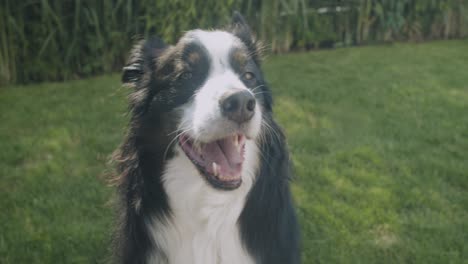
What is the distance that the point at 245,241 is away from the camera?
2.12 m

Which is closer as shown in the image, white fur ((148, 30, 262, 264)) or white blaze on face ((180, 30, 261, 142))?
white blaze on face ((180, 30, 261, 142))

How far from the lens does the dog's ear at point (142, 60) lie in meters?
2.22

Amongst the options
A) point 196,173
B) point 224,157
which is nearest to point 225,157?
point 224,157

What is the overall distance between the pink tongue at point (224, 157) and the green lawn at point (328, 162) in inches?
29.4

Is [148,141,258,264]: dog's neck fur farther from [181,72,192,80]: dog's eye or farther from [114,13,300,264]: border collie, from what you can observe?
[181,72,192,80]: dog's eye

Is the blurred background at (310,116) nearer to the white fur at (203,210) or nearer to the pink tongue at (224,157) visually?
the white fur at (203,210)

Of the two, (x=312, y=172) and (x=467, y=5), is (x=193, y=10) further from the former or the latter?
(x=467, y=5)

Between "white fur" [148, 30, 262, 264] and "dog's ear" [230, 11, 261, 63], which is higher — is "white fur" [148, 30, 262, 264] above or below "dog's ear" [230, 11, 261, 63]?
below

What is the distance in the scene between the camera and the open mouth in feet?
6.38

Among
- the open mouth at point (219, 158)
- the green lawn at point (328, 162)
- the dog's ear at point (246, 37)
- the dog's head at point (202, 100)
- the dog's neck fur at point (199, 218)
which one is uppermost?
the dog's ear at point (246, 37)

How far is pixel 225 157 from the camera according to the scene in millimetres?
2025

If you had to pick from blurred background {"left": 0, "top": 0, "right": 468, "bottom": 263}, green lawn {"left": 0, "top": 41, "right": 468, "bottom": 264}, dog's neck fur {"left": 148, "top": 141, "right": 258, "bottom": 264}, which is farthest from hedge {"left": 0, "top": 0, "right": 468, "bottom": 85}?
dog's neck fur {"left": 148, "top": 141, "right": 258, "bottom": 264}

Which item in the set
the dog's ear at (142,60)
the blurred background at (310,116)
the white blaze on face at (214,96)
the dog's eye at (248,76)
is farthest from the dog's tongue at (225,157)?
the blurred background at (310,116)

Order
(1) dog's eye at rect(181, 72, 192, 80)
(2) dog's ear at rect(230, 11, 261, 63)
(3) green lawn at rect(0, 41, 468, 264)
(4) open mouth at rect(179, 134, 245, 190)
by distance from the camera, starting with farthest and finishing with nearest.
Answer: (3) green lawn at rect(0, 41, 468, 264)
(2) dog's ear at rect(230, 11, 261, 63)
(1) dog's eye at rect(181, 72, 192, 80)
(4) open mouth at rect(179, 134, 245, 190)
